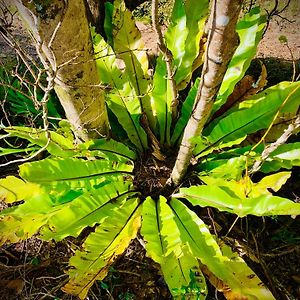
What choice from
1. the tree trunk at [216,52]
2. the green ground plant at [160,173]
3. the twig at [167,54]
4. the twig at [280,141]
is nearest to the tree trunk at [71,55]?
the green ground plant at [160,173]

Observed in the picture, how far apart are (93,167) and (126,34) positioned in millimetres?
680

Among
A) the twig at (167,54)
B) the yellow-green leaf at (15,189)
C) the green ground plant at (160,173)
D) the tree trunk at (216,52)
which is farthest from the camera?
the yellow-green leaf at (15,189)

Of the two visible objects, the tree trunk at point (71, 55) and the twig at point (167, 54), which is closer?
the tree trunk at point (71, 55)

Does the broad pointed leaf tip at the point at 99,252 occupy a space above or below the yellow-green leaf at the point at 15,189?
below

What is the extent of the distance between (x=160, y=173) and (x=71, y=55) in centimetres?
86

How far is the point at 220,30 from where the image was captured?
917mm

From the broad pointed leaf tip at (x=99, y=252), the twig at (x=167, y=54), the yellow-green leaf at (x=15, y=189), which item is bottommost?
the broad pointed leaf tip at (x=99, y=252)

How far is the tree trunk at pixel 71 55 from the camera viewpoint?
3.65 feet

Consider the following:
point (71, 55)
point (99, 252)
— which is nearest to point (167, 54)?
point (71, 55)

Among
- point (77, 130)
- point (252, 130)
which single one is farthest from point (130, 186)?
point (252, 130)

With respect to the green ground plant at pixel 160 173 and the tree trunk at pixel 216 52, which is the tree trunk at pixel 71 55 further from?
the tree trunk at pixel 216 52

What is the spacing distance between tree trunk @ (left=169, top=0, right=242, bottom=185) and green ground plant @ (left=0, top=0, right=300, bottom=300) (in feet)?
0.25

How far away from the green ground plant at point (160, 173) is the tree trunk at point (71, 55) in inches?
4.6

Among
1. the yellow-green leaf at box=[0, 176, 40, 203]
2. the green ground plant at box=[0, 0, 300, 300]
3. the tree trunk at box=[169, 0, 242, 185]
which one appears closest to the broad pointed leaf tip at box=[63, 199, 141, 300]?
the green ground plant at box=[0, 0, 300, 300]
